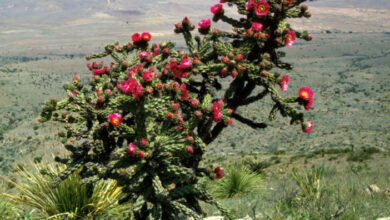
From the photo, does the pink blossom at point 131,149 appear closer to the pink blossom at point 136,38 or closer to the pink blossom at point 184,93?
the pink blossom at point 184,93

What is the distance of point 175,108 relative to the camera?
403cm

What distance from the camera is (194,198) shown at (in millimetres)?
4703

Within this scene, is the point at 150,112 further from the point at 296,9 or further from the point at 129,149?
the point at 296,9

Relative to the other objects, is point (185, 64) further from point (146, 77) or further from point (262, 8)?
point (262, 8)

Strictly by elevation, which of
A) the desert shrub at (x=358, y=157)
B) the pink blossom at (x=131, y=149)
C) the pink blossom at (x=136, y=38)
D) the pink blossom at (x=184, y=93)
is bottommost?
the desert shrub at (x=358, y=157)

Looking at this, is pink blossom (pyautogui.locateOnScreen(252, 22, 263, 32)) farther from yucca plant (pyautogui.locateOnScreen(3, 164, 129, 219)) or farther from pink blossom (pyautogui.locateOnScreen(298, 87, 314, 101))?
yucca plant (pyautogui.locateOnScreen(3, 164, 129, 219))

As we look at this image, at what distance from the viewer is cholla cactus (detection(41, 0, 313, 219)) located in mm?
4004

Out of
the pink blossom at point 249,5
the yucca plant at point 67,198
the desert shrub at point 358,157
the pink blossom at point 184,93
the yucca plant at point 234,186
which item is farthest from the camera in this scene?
the desert shrub at point 358,157

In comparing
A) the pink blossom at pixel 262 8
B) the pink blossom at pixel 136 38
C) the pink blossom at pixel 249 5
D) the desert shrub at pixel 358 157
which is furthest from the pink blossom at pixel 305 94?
the desert shrub at pixel 358 157

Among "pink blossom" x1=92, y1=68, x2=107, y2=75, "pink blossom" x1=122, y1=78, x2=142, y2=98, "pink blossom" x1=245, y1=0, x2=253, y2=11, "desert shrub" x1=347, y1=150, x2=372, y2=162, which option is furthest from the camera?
"desert shrub" x1=347, y1=150, x2=372, y2=162

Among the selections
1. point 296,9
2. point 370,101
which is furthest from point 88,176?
point 370,101

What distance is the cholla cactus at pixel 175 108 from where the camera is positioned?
13.1 feet

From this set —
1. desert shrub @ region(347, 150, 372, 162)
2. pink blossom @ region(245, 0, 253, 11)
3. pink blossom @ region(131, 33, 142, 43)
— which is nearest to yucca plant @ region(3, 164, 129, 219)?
pink blossom @ region(131, 33, 142, 43)

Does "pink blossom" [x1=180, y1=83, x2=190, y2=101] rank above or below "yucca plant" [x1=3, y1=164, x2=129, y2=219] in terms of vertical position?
above
